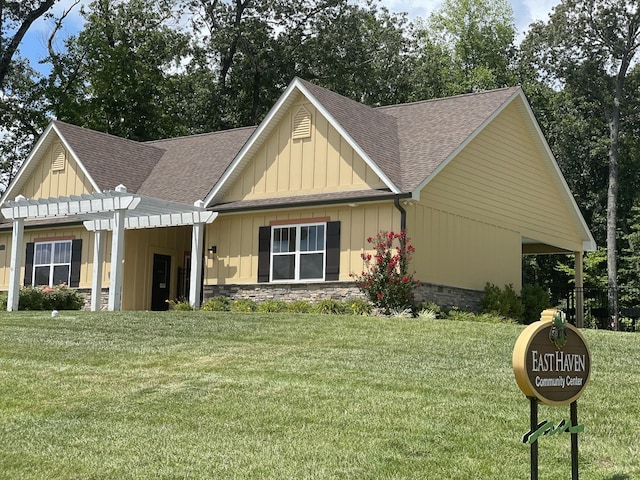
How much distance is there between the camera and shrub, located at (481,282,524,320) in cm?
2173

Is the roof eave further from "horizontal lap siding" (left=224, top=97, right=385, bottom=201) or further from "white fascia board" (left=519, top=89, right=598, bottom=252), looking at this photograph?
"white fascia board" (left=519, top=89, right=598, bottom=252)

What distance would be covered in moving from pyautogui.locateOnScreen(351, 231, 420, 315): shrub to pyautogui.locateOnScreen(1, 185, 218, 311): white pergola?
438 centimetres

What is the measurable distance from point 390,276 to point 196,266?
5.00 m

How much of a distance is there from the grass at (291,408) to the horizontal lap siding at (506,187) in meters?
7.43

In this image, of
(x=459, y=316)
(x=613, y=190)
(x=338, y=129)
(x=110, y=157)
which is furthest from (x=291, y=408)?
(x=613, y=190)

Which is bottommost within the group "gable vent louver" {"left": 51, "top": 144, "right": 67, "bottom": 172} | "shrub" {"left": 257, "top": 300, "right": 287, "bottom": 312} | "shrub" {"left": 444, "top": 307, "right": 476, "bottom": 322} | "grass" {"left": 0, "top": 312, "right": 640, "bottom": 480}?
"grass" {"left": 0, "top": 312, "right": 640, "bottom": 480}

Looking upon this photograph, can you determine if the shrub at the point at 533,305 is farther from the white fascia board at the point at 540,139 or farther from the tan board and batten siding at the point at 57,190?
the tan board and batten siding at the point at 57,190

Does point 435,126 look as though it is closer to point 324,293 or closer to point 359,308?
point 324,293

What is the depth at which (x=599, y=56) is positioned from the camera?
3834cm

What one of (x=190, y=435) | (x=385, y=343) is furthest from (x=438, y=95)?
(x=190, y=435)

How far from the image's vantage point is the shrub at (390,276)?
1900cm

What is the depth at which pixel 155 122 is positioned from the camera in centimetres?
3778

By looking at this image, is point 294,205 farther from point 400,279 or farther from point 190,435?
point 190,435

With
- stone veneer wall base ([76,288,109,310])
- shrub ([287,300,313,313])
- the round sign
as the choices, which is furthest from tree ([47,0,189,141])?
the round sign
